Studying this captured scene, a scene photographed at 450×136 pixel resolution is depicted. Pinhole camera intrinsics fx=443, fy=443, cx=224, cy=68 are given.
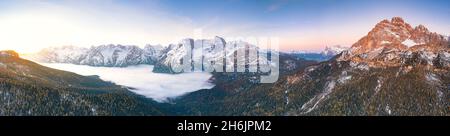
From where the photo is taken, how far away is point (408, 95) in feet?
649
